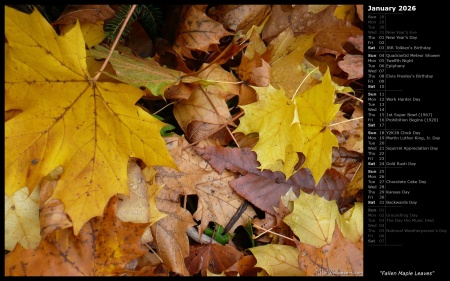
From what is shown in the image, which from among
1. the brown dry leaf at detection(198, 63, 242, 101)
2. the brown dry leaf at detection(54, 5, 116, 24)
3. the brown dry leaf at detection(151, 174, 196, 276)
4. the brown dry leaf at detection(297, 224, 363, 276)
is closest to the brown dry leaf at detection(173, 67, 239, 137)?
the brown dry leaf at detection(198, 63, 242, 101)

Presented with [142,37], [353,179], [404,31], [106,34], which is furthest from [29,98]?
[404,31]

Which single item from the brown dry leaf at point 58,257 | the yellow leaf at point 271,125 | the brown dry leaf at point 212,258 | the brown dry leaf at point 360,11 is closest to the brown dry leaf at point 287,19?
the brown dry leaf at point 360,11

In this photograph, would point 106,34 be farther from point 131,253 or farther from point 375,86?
point 375,86

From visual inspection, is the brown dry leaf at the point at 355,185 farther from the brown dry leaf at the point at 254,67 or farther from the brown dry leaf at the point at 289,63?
the brown dry leaf at the point at 254,67

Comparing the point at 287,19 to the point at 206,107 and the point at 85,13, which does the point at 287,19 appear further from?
the point at 85,13

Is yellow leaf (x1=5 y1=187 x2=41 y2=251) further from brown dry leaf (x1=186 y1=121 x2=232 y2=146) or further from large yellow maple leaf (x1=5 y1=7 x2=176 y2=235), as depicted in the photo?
brown dry leaf (x1=186 y1=121 x2=232 y2=146)

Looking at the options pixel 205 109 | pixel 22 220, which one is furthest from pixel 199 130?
pixel 22 220
